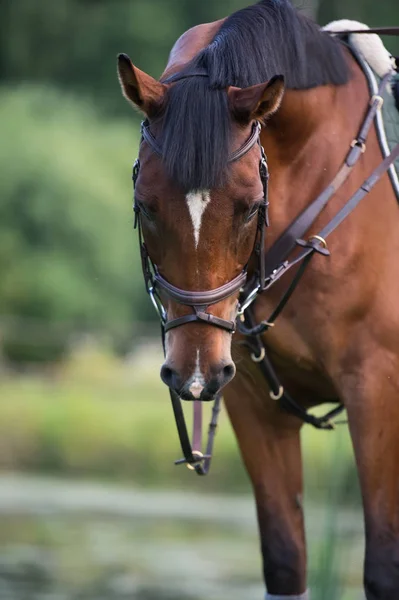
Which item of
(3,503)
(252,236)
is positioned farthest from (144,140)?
(3,503)

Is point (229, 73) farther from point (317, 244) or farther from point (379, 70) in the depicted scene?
point (379, 70)

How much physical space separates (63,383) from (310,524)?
338cm

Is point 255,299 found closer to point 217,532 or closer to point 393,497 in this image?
point 393,497

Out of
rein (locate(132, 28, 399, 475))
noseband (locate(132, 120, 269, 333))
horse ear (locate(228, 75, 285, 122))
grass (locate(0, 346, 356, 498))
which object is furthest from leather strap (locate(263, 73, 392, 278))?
grass (locate(0, 346, 356, 498))

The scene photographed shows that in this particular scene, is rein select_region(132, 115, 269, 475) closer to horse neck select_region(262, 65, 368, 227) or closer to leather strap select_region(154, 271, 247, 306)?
leather strap select_region(154, 271, 247, 306)

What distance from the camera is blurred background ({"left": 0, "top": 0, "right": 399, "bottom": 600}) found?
277 inches

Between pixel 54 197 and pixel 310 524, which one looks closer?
pixel 310 524

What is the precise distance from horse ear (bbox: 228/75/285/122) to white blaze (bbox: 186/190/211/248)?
0.84 feet

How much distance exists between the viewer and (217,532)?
328 inches

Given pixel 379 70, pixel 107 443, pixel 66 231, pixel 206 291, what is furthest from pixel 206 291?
pixel 66 231

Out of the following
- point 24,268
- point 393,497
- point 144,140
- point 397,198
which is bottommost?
point 24,268

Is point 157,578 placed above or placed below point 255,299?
below

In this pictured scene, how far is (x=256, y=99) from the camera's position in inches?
Answer: 137

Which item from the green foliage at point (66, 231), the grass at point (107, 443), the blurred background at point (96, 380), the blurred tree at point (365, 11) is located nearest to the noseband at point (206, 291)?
the blurred background at point (96, 380)
